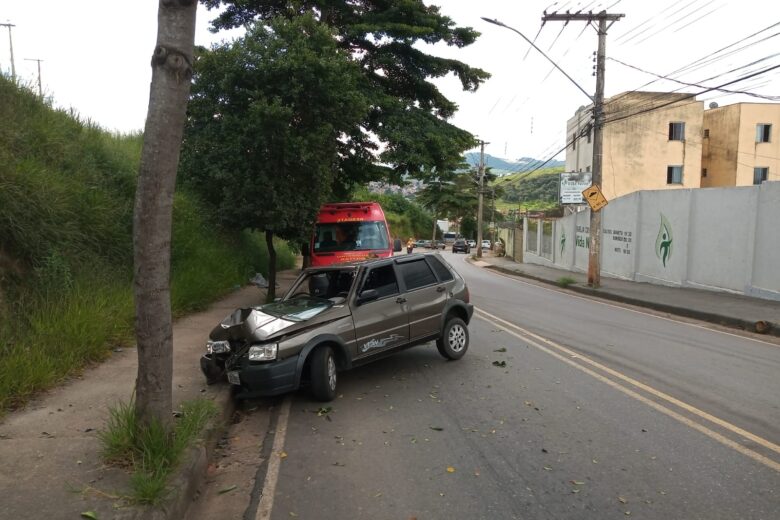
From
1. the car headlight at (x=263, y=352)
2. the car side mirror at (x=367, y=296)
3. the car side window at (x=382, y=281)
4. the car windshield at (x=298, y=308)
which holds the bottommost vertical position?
the car headlight at (x=263, y=352)

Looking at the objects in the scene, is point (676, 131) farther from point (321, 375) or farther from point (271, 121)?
point (321, 375)

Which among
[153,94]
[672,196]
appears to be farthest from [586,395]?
A: [672,196]

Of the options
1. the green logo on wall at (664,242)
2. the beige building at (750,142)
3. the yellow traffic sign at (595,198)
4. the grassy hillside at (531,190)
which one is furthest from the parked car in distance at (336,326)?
the grassy hillside at (531,190)

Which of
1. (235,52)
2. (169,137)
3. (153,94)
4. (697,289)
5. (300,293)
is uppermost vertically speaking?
(235,52)

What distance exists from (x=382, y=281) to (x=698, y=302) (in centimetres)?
1031

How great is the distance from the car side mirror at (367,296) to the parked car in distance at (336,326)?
1 cm

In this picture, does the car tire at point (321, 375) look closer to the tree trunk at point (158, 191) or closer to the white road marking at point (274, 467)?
the white road marking at point (274, 467)

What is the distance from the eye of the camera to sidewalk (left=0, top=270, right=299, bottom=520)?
3443 mm

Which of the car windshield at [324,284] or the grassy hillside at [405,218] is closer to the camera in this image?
the car windshield at [324,284]

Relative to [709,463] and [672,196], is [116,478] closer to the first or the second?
[709,463]

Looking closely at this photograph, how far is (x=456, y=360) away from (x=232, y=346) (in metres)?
3.14

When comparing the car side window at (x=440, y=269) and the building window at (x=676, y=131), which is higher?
the building window at (x=676, y=131)

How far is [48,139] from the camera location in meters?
9.73

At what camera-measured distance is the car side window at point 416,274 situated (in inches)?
293
